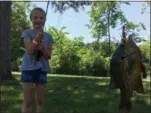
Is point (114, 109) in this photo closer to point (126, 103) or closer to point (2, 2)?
point (126, 103)

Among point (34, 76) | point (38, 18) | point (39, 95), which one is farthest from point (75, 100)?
point (38, 18)

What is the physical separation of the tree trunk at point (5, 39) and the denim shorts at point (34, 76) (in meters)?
8.48

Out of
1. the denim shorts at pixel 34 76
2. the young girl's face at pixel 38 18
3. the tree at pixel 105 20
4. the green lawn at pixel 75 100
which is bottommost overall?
the green lawn at pixel 75 100

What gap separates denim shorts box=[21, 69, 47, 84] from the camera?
17.6 ft

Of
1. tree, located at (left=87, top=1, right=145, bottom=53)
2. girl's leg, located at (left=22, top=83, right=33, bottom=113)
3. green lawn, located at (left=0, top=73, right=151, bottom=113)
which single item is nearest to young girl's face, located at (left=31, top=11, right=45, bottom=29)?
girl's leg, located at (left=22, top=83, right=33, bottom=113)

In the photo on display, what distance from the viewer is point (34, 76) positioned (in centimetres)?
537

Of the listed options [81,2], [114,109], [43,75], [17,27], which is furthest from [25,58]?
[17,27]

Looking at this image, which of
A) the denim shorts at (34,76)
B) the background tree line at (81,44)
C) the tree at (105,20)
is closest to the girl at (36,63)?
the denim shorts at (34,76)

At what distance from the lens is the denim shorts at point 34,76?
5.35 m

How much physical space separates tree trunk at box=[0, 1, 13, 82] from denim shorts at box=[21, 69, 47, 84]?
8.48 metres

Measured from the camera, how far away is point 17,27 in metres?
42.8

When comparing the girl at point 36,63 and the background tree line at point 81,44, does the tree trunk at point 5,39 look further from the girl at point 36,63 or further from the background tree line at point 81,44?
the background tree line at point 81,44

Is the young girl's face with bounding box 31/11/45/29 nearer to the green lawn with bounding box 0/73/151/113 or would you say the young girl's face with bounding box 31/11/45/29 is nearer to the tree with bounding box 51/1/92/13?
the green lawn with bounding box 0/73/151/113

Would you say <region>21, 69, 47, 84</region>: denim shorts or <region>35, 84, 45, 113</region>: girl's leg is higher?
<region>21, 69, 47, 84</region>: denim shorts
